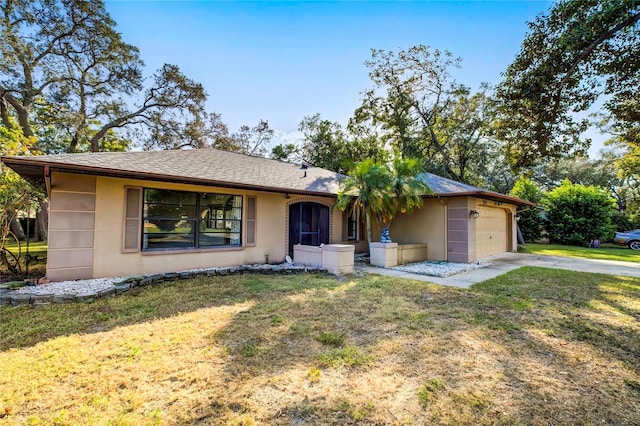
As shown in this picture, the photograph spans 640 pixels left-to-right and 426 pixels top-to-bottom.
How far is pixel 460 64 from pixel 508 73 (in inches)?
592

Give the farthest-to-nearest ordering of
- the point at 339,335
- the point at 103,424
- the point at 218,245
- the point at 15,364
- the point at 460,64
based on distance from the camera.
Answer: the point at 460,64
the point at 218,245
the point at 339,335
the point at 15,364
the point at 103,424

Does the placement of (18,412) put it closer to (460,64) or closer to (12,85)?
(12,85)

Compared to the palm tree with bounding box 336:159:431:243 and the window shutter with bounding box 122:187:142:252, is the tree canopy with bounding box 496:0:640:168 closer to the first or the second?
the palm tree with bounding box 336:159:431:243

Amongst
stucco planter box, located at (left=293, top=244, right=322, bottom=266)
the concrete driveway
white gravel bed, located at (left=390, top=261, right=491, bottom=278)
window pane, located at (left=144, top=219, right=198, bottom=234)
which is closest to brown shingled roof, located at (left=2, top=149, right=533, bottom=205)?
window pane, located at (left=144, top=219, right=198, bottom=234)

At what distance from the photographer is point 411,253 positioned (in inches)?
441

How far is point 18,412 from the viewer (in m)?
2.54

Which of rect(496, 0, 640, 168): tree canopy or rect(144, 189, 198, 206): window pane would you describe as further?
rect(144, 189, 198, 206): window pane

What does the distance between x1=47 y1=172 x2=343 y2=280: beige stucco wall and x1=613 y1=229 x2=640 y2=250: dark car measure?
20.3 meters

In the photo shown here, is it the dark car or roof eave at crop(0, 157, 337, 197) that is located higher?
roof eave at crop(0, 157, 337, 197)

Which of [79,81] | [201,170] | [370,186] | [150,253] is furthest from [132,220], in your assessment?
[79,81]

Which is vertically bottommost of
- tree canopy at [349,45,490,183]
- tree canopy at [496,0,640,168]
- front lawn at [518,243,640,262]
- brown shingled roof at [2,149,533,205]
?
front lawn at [518,243,640,262]

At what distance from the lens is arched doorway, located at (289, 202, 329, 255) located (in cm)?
1089

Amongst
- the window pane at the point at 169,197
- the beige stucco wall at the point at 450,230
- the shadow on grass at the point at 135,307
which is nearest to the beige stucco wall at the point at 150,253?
the window pane at the point at 169,197

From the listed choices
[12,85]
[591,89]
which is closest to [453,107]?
[591,89]
